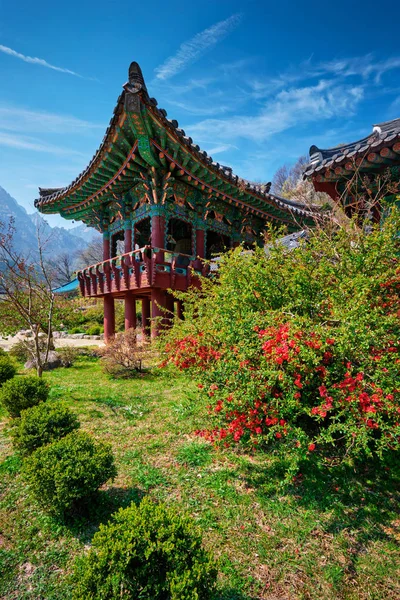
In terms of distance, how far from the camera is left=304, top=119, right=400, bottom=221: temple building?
470cm

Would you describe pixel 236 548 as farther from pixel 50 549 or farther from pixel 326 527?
pixel 50 549

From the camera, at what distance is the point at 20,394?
5.32 meters

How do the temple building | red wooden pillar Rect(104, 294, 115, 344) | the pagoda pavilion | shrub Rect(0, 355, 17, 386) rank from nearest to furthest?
the temple building → shrub Rect(0, 355, 17, 386) → the pagoda pavilion → red wooden pillar Rect(104, 294, 115, 344)

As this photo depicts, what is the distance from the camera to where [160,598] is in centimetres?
179

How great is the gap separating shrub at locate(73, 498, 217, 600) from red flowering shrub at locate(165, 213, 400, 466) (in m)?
1.16

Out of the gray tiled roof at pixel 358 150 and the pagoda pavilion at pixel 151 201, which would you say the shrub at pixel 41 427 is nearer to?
the pagoda pavilion at pixel 151 201

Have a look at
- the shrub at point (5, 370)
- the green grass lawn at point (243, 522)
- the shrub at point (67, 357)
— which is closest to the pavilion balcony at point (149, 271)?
the shrub at point (67, 357)

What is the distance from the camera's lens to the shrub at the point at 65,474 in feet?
9.19

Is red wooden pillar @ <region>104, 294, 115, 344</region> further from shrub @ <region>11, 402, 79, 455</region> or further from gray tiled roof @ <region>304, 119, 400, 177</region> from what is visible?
gray tiled roof @ <region>304, 119, 400, 177</region>

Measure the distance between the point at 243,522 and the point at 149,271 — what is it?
25.9 feet

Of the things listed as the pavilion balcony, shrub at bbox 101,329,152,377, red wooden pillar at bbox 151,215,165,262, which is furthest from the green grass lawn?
red wooden pillar at bbox 151,215,165,262

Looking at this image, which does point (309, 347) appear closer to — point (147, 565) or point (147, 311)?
point (147, 565)

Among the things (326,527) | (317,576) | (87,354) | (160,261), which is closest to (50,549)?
(317,576)

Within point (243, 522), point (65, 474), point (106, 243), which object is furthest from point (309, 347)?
point (106, 243)
